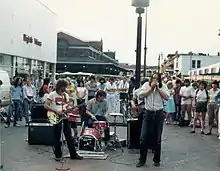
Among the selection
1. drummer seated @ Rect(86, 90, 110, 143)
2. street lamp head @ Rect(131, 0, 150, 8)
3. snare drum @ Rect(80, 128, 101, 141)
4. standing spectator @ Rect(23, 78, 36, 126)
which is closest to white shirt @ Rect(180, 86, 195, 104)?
street lamp head @ Rect(131, 0, 150, 8)

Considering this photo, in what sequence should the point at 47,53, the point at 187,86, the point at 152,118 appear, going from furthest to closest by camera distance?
1. the point at 47,53
2. the point at 187,86
3. the point at 152,118

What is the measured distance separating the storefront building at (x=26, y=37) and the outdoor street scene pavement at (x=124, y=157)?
48.6ft

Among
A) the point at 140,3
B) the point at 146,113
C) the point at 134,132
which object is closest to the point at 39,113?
the point at 134,132

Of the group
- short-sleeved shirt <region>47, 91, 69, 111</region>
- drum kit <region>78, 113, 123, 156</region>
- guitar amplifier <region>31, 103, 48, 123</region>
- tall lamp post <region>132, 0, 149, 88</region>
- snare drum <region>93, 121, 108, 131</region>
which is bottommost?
drum kit <region>78, 113, 123, 156</region>

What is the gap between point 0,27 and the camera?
25109 millimetres

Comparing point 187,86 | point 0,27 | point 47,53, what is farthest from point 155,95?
point 47,53

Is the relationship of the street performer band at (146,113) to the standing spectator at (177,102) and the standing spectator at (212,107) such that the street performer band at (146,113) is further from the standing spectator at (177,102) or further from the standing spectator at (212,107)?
the standing spectator at (177,102)

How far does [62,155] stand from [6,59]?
19496 millimetres

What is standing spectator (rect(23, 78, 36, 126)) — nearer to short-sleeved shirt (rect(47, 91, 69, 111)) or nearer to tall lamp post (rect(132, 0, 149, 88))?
tall lamp post (rect(132, 0, 149, 88))

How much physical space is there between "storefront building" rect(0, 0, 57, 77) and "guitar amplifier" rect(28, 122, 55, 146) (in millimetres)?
15330

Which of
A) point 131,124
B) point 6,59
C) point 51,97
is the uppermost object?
point 6,59

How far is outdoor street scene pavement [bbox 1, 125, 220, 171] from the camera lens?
8742mm

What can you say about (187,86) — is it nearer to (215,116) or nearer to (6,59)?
(215,116)

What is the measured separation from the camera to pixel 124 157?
982 cm
